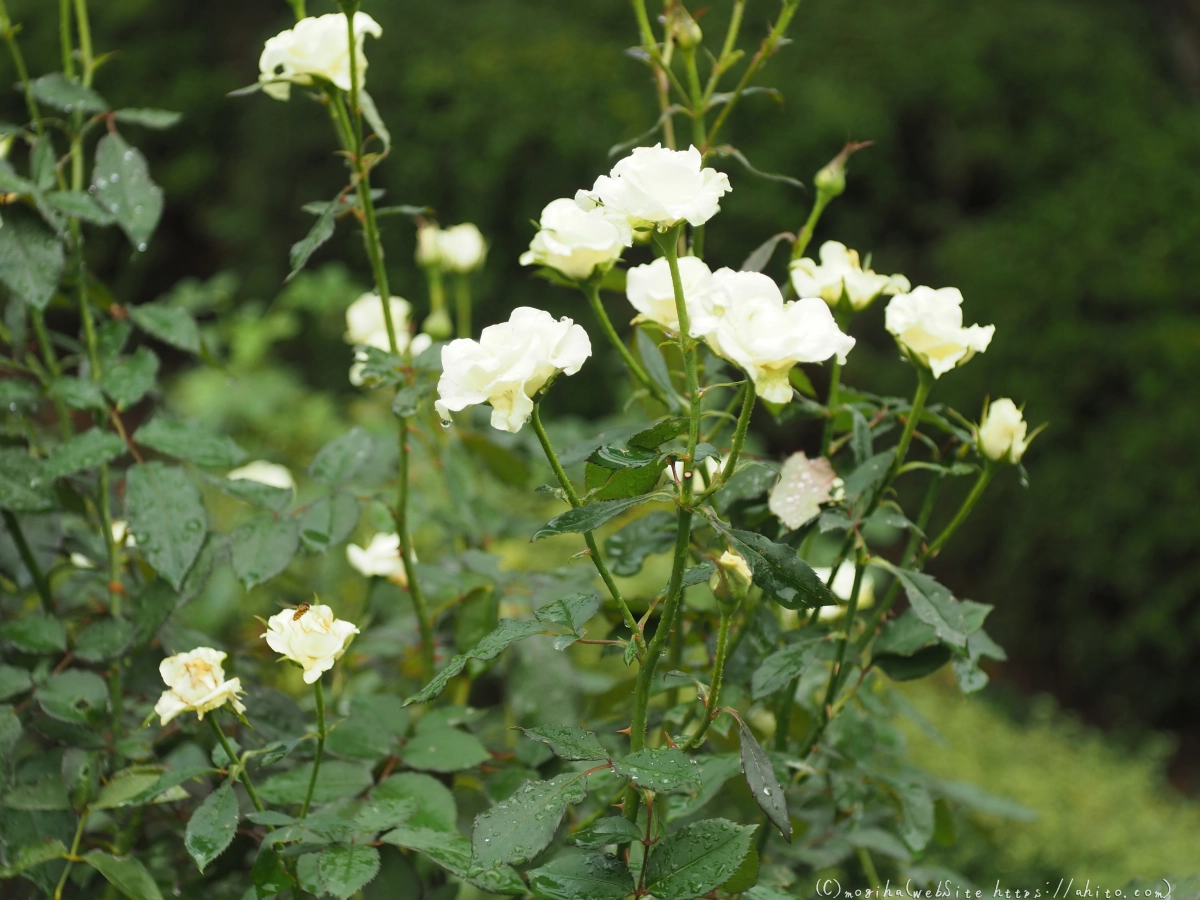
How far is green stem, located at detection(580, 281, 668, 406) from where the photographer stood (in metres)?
0.66

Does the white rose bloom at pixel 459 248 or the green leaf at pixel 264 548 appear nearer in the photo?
the green leaf at pixel 264 548

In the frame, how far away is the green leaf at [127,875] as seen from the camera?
0.65 metres

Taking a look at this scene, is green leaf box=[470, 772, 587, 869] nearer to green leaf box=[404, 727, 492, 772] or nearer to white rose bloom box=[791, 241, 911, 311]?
green leaf box=[404, 727, 492, 772]

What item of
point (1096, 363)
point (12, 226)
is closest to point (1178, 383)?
point (1096, 363)

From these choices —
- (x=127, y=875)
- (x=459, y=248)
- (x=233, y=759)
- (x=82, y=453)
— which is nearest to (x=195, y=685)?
(x=233, y=759)

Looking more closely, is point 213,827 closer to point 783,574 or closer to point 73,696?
point 73,696

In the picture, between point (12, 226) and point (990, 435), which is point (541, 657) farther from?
point (12, 226)

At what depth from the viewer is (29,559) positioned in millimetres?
851

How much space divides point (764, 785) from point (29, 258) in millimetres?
637

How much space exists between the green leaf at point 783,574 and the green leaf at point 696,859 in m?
0.12

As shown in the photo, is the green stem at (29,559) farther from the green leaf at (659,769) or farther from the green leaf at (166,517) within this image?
the green leaf at (659,769)

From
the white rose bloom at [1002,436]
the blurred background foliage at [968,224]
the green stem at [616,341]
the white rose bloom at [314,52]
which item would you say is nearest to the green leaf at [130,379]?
the white rose bloom at [314,52]

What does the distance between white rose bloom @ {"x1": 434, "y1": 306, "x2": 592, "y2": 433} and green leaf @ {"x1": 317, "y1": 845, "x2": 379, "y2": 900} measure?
0.26 metres

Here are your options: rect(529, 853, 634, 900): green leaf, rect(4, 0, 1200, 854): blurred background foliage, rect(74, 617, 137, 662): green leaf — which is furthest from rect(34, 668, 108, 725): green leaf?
rect(4, 0, 1200, 854): blurred background foliage
